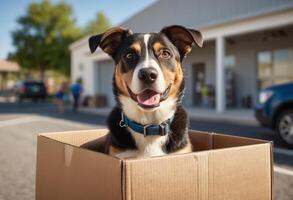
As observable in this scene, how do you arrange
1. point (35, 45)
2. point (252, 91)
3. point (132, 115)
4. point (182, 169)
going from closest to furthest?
1. point (182, 169)
2. point (132, 115)
3. point (252, 91)
4. point (35, 45)

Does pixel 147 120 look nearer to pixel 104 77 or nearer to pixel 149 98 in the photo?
pixel 149 98

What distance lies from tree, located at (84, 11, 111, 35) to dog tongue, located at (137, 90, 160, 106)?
52.9 m

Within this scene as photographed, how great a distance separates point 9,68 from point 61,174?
221 ft

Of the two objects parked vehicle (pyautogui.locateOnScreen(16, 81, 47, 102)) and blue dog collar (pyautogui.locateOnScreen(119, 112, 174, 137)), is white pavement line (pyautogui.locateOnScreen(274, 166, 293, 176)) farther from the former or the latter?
parked vehicle (pyautogui.locateOnScreen(16, 81, 47, 102))

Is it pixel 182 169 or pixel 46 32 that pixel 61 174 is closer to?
pixel 182 169

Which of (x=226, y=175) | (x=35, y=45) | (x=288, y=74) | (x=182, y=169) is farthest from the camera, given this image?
(x=35, y=45)

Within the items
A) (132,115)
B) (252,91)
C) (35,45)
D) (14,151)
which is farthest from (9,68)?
(132,115)

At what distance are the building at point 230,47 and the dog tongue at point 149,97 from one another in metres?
11.4

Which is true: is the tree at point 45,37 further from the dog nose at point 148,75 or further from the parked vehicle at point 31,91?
the dog nose at point 148,75

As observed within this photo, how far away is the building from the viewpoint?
1520cm

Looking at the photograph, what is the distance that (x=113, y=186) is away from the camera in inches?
73.2

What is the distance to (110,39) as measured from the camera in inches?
125

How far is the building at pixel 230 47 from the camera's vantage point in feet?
49.9

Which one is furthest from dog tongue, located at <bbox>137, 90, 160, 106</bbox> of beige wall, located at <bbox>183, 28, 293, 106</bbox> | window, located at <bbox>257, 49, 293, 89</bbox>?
beige wall, located at <bbox>183, 28, 293, 106</bbox>
